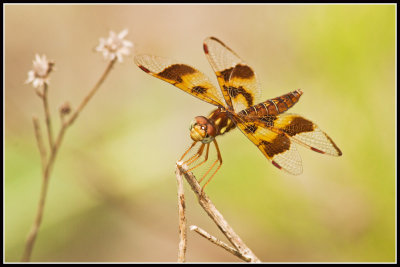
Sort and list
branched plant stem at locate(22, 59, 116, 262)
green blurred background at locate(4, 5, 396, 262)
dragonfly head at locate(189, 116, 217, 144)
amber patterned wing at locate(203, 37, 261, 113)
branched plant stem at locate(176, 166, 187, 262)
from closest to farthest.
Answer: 1. branched plant stem at locate(176, 166, 187, 262)
2. dragonfly head at locate(189, 116, 217, 144)
3. branched plant stem at locate(22, 59, 116, 262)
4. amber patterned wing at locate(203, 37, 261, 113)
5. green blurred background at locate(4, 5, 396, 262)

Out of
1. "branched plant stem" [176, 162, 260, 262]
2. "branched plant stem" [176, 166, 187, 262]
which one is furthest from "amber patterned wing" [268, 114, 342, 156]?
"branched plant stem" [176, 166, 187, 262]

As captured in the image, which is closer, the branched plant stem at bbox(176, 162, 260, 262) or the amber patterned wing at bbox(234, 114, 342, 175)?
the branched plant stem at bbox(176, 162, 260, 262)

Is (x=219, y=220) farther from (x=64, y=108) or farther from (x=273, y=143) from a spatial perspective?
(x=64, y=108)

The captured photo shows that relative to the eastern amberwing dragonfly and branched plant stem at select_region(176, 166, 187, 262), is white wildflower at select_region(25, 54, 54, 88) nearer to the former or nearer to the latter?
the eastern amberwing dragonfly

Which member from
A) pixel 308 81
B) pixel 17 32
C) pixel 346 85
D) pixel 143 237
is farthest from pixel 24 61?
pixel 346 85

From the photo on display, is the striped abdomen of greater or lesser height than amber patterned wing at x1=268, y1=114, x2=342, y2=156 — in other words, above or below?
above

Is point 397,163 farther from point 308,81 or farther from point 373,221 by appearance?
point 308,81
